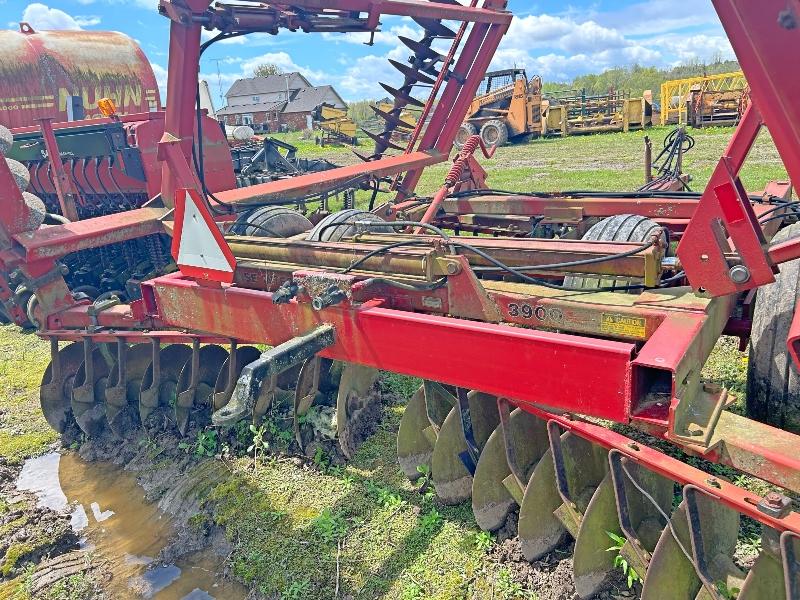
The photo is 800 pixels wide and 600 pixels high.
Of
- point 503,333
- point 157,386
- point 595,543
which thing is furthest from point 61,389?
point 595,543

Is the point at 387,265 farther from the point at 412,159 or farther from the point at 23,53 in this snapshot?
the point at 23,53

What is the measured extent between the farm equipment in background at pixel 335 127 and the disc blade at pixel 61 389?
25.2 m

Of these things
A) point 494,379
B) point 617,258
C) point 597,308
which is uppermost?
point 617,258

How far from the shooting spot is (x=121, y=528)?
3359 millimetres

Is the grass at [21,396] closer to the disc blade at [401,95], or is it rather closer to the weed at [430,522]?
the weed at [430,522]

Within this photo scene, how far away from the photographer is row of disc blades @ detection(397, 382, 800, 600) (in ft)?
→ 6.66

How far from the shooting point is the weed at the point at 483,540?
272cm

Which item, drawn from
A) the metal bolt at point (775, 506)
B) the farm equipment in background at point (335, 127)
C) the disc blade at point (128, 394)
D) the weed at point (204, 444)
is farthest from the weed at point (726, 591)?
the farm equipment in background at point (335, 127)

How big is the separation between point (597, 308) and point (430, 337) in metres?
0.61

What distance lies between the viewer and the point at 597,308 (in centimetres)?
222

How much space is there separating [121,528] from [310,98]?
54.0m

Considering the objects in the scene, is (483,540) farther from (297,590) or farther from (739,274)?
(739,274)

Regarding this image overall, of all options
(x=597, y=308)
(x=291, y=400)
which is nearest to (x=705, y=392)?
(x=597, y=308)

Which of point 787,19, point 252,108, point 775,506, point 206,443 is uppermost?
point 252,108
